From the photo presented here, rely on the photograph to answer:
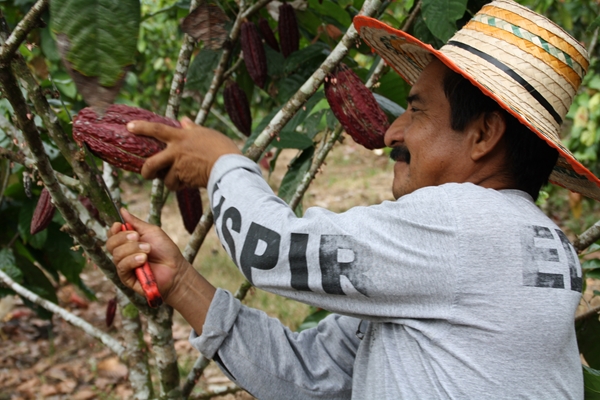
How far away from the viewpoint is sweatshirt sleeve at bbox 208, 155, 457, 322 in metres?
0.90

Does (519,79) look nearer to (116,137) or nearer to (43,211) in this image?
(116,137)

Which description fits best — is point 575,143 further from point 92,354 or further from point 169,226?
point 92,354

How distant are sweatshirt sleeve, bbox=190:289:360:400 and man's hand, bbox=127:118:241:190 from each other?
0.26 meters

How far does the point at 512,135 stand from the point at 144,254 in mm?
708

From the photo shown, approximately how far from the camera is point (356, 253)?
0.92 m

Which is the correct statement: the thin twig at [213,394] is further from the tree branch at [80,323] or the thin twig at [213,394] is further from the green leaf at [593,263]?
the green leaf at [593,263]

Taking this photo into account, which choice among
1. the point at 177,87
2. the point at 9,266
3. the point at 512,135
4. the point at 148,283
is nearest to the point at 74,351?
the point at 9,266

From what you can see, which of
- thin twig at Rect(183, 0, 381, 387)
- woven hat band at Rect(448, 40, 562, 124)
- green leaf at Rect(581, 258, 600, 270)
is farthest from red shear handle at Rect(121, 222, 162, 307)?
green leaf at Rect(581, 258, 600, 270)

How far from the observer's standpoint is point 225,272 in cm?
399

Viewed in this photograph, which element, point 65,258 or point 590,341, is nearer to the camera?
point 590,341

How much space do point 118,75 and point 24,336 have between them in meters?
3.22

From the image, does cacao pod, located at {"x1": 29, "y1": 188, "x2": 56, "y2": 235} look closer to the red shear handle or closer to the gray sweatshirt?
the red shear handle

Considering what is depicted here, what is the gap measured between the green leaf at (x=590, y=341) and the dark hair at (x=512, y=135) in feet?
2.32

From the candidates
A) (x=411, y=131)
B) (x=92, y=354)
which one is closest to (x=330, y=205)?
(x=92, y=354)
